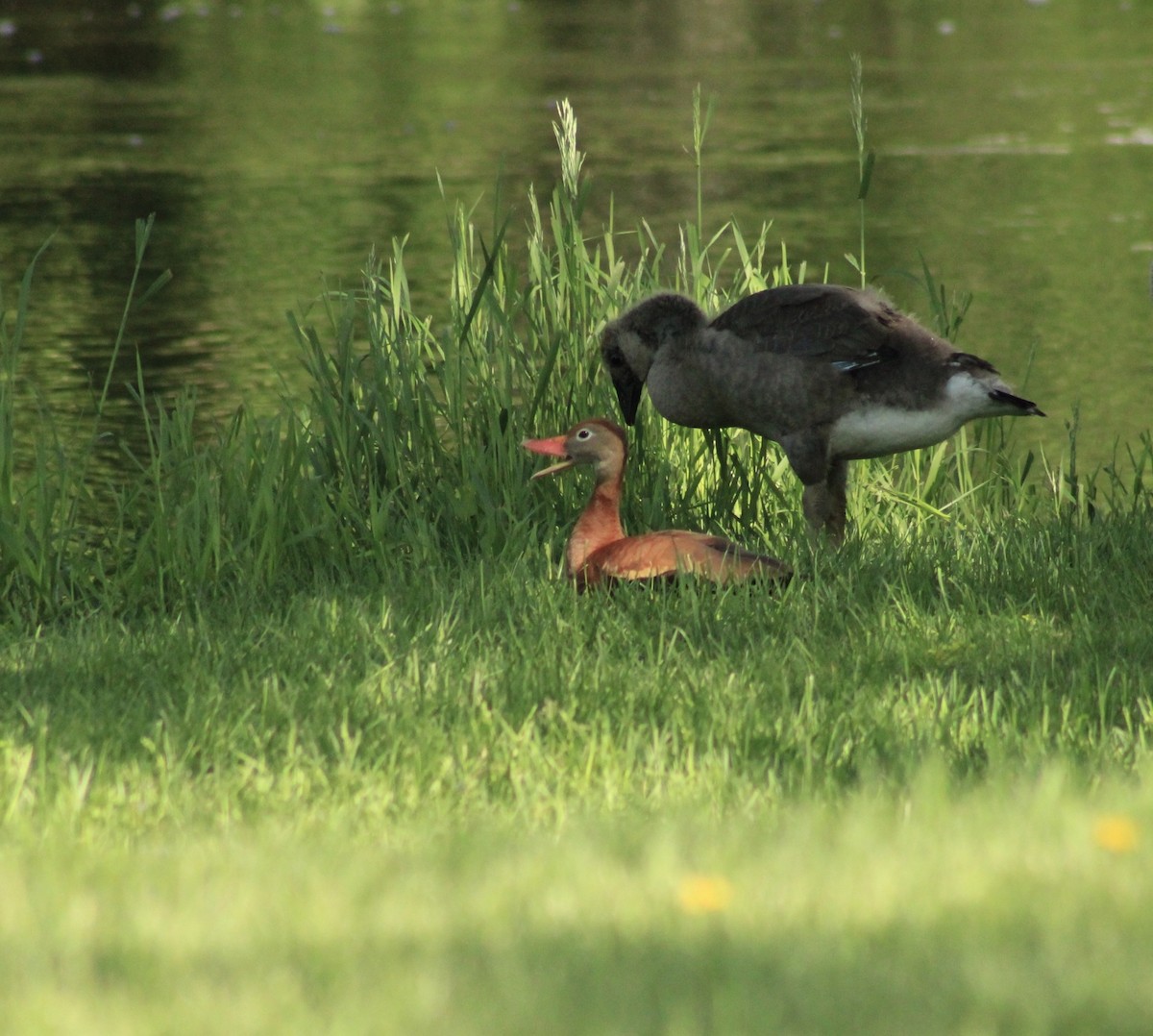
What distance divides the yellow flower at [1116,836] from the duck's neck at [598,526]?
260 centimetres

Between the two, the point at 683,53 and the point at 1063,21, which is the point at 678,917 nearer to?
the point at 683,53

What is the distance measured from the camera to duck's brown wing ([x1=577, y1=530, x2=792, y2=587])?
5348mm

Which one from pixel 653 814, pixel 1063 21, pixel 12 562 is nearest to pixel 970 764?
pixel 653 814

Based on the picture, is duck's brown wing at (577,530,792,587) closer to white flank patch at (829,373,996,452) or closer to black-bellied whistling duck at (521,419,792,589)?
black-bellied whistling duck at (521,419,792,589)

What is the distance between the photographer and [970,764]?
406 centimetres

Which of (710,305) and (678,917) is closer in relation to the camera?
(678,917)

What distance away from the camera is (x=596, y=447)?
5.75 meters

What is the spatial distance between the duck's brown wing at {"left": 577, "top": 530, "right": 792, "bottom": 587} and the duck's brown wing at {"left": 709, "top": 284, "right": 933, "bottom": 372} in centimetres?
68

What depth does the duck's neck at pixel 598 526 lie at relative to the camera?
18.5 ft

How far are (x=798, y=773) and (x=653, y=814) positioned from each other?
1.39ft

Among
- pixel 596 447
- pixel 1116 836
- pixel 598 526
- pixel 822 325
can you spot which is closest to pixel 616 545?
pixel 598 526

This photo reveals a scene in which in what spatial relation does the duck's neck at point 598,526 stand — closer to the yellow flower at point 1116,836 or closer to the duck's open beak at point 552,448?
the duck's open beak at point 552,448

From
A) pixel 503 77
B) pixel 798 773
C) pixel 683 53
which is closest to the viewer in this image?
pixel 798 773

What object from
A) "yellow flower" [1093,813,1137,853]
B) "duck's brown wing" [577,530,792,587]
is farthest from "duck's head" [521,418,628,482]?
"yellow flower" [1093,813,1137,853]
